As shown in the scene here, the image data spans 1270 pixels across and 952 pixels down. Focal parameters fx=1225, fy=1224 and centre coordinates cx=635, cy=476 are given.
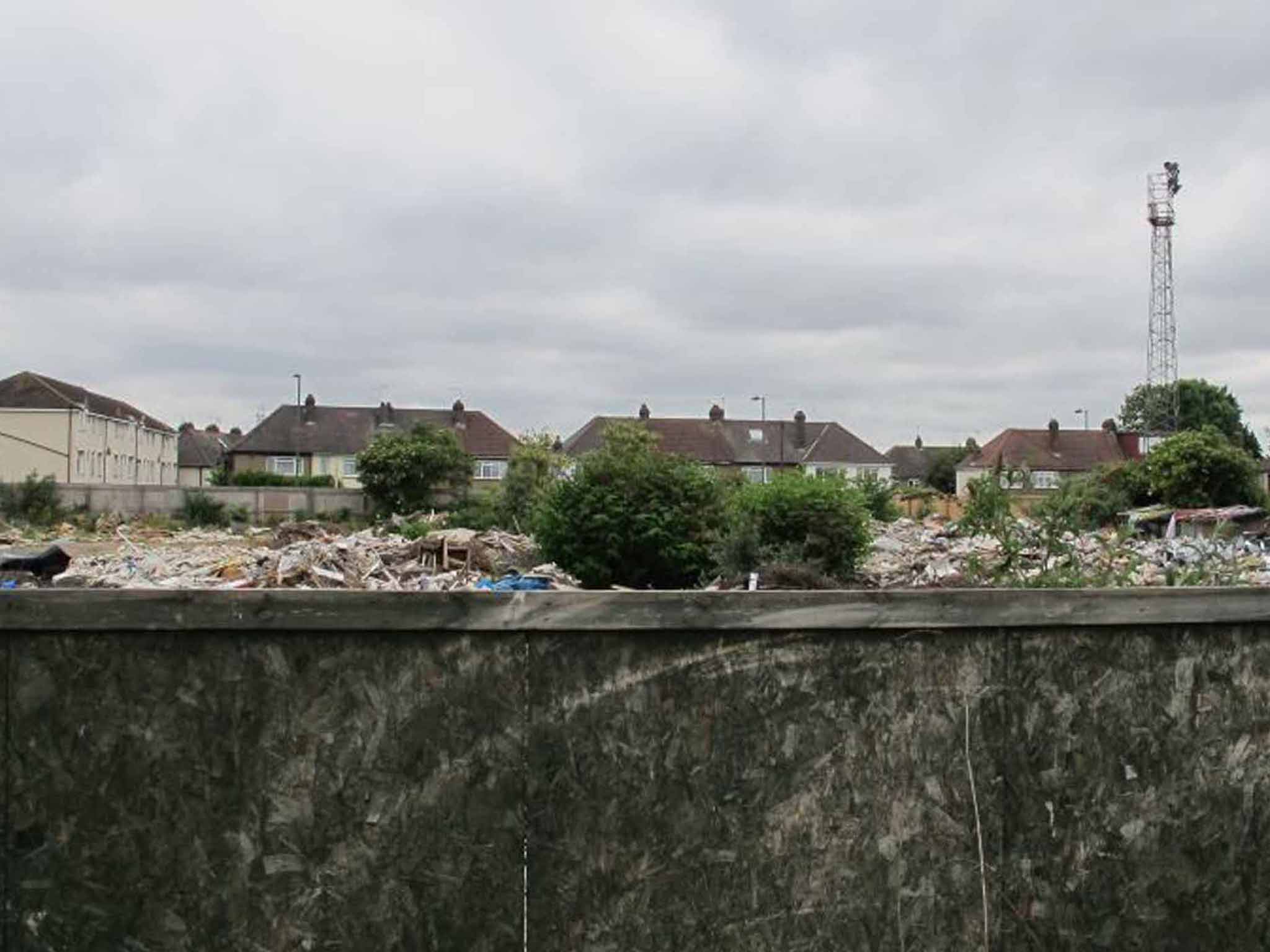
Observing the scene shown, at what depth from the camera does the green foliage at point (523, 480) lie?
32375mm

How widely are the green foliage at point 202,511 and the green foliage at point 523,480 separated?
43.3 feet

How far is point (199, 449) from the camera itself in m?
104

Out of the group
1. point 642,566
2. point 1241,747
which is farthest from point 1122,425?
point 1241,747

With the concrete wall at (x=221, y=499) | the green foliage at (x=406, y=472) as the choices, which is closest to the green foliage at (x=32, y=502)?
the concrete wall at (x=221, y=499)

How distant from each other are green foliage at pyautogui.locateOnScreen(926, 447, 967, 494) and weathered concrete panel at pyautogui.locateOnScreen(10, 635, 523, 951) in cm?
8740

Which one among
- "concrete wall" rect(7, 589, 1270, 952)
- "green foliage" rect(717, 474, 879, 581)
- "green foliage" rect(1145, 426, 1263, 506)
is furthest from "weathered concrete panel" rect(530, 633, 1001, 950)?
"green foliage" rect(1145, 426, 1263, 506)

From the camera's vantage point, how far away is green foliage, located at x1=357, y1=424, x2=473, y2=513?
56.5 metres

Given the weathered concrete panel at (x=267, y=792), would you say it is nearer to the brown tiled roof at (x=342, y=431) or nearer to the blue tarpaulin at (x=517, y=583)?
the blue tarpaulin at (x=517, y=583)

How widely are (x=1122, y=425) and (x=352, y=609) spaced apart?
341 ft

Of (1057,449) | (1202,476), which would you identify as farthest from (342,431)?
(1202,476)

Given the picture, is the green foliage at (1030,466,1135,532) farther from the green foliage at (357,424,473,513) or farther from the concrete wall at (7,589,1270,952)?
the green foliage at (357,424,473,513)

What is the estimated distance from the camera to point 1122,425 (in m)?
99.1

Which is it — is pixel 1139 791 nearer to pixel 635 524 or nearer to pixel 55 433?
pixel 635 524

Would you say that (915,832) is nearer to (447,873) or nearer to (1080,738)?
(1080,738)
